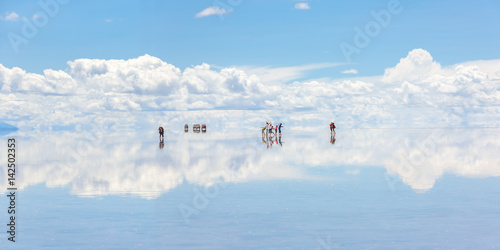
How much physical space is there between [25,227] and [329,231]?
915 centimetres

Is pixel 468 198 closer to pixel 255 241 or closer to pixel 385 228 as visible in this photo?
pixel 385 228

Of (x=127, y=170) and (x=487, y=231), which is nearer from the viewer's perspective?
(x=487, y=231)

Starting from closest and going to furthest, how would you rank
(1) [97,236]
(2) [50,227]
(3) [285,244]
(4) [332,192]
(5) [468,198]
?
(3) [285,244] → (1) [97,236] → (2) [50,227] → (5) [468,198] → (4) [332,192]

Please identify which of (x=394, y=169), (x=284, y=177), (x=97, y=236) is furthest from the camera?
(x=394, y=169)

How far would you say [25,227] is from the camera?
14.5 m

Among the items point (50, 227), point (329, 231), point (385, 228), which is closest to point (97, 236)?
point (50, 227)

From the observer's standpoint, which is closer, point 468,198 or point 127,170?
point 468,198

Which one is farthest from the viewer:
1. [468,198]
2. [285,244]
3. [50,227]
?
[468,198]

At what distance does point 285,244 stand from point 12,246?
23.5ft

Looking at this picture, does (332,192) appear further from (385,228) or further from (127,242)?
(127,242)

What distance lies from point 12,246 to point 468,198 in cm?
1604

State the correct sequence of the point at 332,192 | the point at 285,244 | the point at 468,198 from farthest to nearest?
the point at 332,192
the point at 468,198
the point at 285,244

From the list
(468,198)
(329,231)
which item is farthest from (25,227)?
(468,198)

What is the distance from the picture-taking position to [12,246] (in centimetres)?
1256
